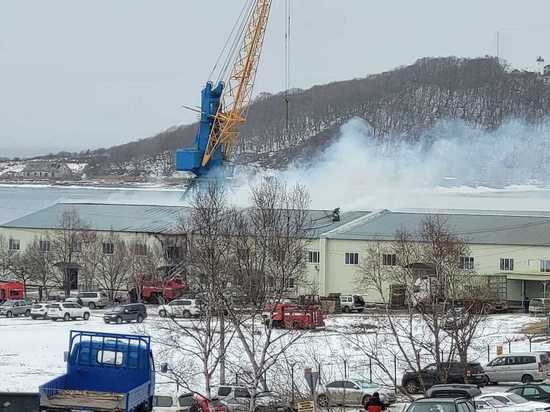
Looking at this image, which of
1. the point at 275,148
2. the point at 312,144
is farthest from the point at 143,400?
the point at 275,148

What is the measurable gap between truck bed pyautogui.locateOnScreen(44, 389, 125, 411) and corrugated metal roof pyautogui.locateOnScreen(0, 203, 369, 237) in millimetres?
32029

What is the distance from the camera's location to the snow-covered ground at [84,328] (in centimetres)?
2730

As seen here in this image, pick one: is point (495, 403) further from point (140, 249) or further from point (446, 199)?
point (446, 199)

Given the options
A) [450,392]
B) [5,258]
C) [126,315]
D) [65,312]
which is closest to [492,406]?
[450,392]

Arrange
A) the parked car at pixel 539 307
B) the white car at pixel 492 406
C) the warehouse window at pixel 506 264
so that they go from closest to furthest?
the white car at pixel 492 406, the parked car at pixel 539 307, the warehouse window at pixel 506 264

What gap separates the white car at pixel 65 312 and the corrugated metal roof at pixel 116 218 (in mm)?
10964

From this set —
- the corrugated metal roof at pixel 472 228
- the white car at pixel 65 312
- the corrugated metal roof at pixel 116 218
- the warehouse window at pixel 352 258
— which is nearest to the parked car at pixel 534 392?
the white car at pixel 65 312

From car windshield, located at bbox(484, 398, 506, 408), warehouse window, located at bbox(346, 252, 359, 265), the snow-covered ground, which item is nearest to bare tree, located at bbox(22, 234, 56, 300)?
the snow-covered ground

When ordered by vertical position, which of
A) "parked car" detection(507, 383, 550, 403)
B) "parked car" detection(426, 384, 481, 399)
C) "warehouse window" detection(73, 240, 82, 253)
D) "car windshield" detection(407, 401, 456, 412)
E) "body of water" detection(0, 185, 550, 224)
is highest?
"body of water" detection(0, 185, 550, 224)

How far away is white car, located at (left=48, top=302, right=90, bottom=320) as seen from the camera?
4112 cm

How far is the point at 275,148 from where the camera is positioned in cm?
12219

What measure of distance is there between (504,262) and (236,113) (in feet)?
87.2

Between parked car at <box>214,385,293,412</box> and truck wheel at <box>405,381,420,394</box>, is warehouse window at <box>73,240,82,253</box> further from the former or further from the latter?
truck wheel at <box>405,381,420,394</box>

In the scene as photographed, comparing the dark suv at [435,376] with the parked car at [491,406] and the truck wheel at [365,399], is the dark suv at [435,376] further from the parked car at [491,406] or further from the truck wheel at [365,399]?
the parked car at [491,406]
